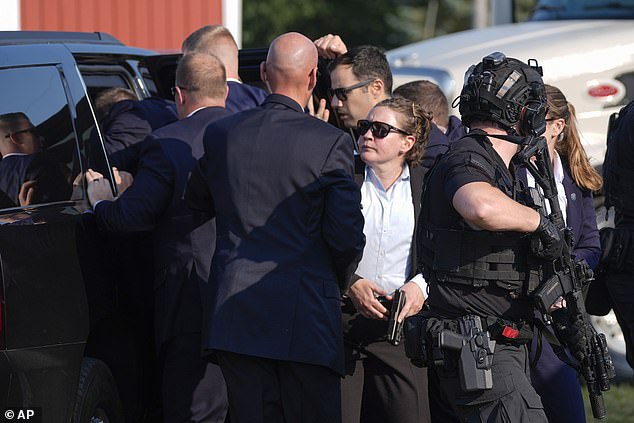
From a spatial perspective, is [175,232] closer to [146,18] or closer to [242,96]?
[242,96]

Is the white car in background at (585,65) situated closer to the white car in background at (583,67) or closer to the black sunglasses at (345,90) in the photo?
the white car in background at (583,67)

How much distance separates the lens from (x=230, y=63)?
5.66 meters

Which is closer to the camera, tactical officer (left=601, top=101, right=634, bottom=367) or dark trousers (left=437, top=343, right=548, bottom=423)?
dark trousers (left=437, top=343, right=548, bottom=423)

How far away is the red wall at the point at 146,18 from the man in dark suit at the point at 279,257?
7.42 m

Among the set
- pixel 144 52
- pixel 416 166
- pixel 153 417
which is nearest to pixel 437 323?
pixel 416 166

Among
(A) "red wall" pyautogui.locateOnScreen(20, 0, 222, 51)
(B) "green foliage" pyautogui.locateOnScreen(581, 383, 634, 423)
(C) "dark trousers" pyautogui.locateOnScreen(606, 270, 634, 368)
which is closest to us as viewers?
(C) "dark trousers" pyautogui.locateOnScreen(606, 270, 634, 368)

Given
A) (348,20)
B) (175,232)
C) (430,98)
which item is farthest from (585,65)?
(348,20)

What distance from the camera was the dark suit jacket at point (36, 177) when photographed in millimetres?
4207

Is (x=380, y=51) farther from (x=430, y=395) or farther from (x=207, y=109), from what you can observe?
(x=430, y=395)

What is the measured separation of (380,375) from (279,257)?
964 mm

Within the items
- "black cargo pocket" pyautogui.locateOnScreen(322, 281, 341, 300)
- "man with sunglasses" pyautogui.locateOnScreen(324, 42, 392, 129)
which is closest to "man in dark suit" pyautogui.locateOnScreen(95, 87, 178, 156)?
"man with sunglasses" pyautogui.locateOnScreen(324, 42, 392, 129)

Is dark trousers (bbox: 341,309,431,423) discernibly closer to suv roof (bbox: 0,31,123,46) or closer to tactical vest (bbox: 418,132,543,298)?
tactical vest (bbox: 418,132,543,298)

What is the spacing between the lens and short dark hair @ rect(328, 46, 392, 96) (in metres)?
5.59

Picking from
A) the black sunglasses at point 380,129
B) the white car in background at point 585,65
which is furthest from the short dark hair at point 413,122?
the white car in background at point 585,65
